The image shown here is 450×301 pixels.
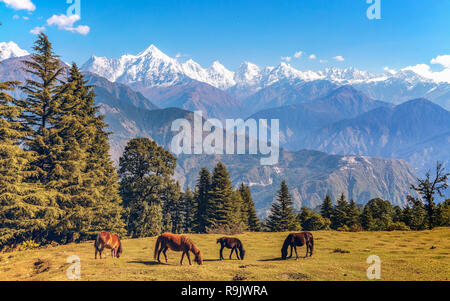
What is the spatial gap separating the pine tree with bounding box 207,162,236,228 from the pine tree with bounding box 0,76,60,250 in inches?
1254

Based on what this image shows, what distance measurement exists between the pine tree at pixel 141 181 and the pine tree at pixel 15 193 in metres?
20.9

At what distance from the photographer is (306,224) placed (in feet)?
243

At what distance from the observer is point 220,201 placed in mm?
58812

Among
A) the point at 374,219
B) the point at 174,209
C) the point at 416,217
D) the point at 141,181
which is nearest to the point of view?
the point at 416,217

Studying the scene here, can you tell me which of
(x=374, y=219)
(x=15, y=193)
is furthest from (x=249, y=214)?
(x=15, y=193)

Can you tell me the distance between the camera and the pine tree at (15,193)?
A: 85.3 ft

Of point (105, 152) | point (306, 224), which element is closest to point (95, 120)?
point (105, 152)

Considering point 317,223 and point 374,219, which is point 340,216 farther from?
point 374,219

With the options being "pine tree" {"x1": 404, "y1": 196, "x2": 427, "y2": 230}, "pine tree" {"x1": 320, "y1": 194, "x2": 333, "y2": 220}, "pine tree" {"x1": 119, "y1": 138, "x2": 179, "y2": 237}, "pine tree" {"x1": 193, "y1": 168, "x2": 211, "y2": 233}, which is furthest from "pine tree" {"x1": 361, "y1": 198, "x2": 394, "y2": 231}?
"pine tree" {"x1": 119, "y1": 138, "x2": 179, "y2": 237}

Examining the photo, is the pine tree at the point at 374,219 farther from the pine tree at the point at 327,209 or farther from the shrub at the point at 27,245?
the shrub at the point at 27,245

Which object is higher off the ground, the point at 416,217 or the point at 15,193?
the point at 15,193

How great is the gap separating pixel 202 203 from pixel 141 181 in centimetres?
1568

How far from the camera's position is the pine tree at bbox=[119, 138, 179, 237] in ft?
166
